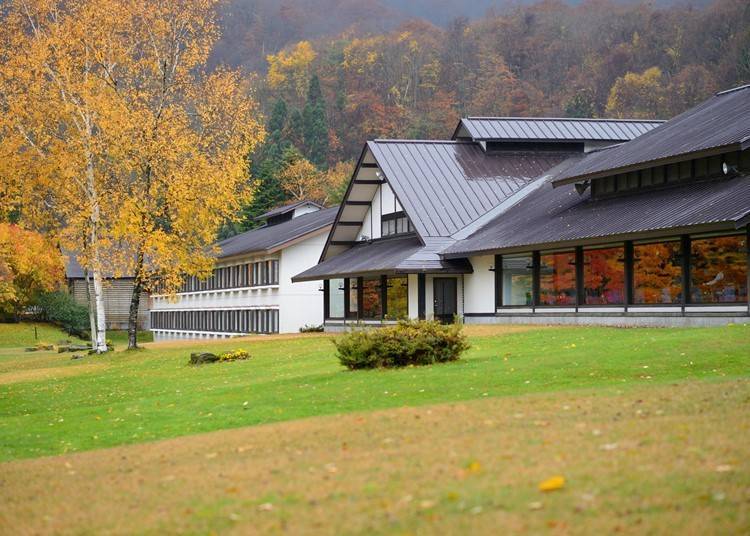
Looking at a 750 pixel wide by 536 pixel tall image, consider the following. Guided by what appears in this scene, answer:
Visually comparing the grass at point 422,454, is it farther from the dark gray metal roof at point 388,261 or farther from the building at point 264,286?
the building at point 264,286

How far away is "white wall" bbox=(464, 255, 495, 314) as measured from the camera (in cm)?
4050

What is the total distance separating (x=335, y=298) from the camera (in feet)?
172

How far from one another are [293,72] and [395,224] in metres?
79.5

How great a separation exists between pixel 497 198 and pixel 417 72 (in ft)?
236

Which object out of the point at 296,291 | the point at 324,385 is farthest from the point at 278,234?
the point at 324,385

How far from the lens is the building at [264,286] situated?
57.7 metres

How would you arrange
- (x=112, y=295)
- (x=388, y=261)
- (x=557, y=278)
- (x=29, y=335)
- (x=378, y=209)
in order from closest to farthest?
1. (x=557, y=278)
2. (x=388, y=261)
3. (x=378, y=209)
4. (x=29, y=335)
5. (x=112, y=295)

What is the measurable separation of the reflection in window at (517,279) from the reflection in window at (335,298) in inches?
531

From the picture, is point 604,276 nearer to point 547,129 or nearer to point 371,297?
point 371,297

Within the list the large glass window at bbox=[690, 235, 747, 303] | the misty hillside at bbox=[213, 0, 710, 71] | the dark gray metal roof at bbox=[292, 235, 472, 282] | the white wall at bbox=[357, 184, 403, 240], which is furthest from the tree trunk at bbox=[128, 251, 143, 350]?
the misty hillside at bbox=[213, 0, 710, 71]

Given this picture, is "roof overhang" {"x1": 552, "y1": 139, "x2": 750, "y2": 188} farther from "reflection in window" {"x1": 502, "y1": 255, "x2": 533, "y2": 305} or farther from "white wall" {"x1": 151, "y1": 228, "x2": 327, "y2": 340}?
"white wall" {"x1": 151, "y1": 228, "x2": 327, "y2": 340}

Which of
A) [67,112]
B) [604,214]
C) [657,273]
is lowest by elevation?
[657,273]

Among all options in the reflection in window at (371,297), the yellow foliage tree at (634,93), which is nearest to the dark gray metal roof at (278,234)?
the reflection in window at (371,297)

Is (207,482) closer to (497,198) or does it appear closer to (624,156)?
(624,156)
